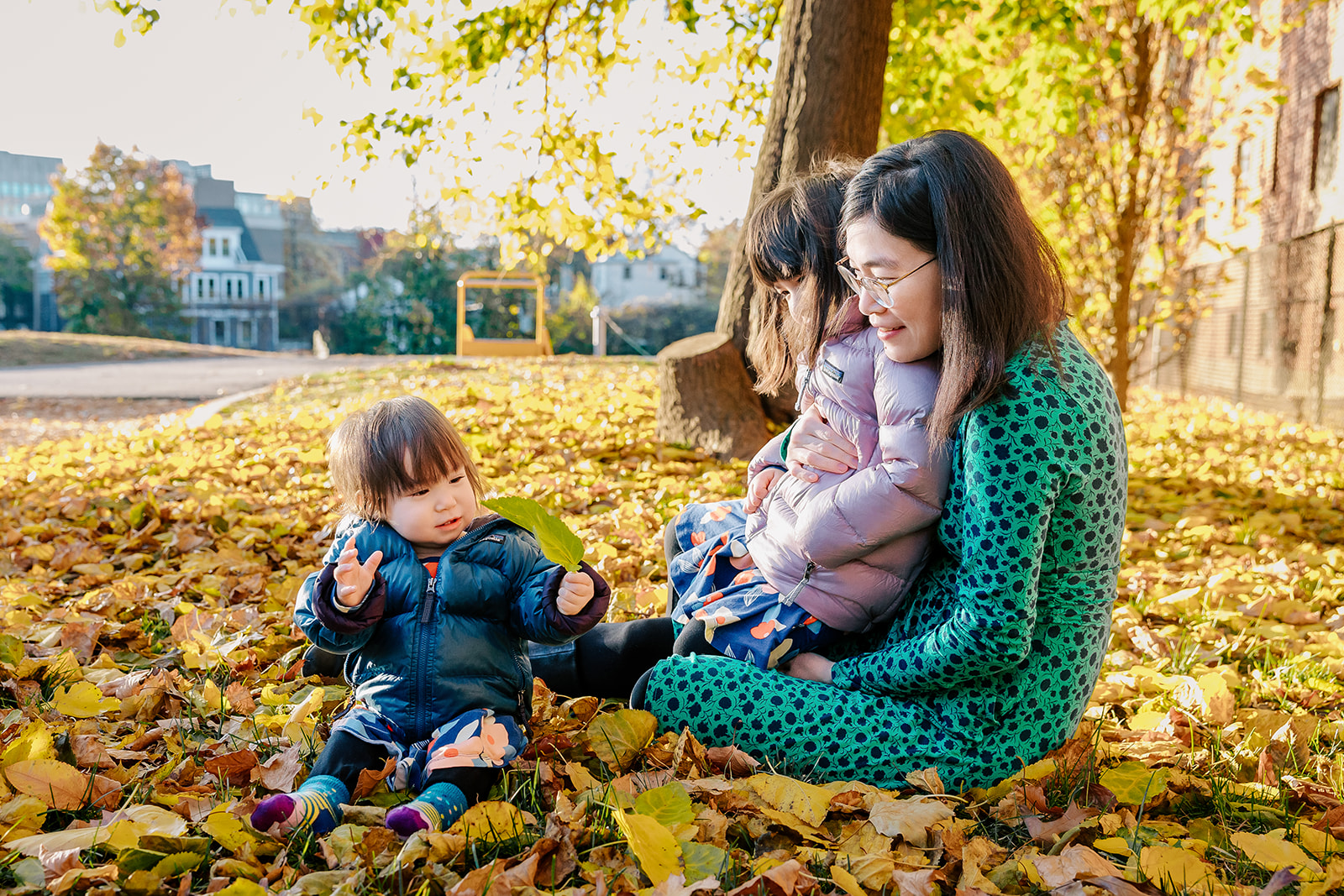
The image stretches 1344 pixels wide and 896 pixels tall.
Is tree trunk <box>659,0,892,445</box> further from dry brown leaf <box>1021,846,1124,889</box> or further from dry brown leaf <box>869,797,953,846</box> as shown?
dry brown leaf <box>1021,846,1124,889</box>

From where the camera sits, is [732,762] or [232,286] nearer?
[732,762]

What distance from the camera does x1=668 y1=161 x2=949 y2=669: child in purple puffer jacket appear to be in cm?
187

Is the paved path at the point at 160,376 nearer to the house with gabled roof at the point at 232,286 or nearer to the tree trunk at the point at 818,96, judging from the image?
the tree trunk at the point at 818,96

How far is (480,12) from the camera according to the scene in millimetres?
5699

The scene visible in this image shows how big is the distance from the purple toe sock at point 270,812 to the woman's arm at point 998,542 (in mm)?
1185

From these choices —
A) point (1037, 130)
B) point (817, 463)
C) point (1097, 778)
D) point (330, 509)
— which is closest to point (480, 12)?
point (330, 509)

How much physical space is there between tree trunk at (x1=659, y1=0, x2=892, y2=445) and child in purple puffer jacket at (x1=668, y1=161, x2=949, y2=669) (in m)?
2.79

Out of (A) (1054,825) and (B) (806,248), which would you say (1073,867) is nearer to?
(A) (1054,825)

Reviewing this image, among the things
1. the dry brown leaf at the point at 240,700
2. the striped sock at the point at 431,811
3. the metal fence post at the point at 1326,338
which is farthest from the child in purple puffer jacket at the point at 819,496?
the metal fence post at the point at 1326,338

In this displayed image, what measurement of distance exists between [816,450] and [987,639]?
0.53m

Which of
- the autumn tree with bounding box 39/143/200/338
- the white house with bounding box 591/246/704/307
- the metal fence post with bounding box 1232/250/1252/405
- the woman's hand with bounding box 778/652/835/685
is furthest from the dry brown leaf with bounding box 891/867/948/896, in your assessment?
the white house with bounding box 591/246/704/307

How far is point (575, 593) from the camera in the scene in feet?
6.38

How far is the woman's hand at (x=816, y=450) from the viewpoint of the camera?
2.08m

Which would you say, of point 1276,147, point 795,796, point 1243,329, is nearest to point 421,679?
point 795,796
